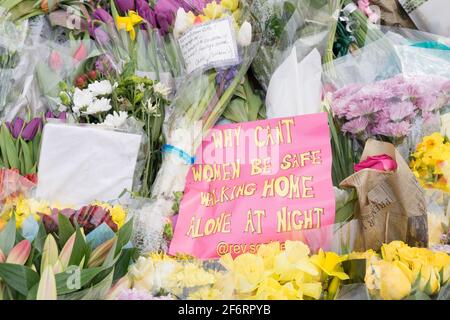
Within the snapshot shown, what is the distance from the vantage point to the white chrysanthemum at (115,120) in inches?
62.6

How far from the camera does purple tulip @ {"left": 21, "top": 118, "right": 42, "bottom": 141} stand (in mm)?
1642

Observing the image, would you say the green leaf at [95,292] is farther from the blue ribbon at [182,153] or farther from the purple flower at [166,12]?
the purple flower at [166,12]

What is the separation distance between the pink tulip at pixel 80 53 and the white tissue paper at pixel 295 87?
0.55 meters

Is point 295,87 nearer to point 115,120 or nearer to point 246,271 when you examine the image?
point 115,120

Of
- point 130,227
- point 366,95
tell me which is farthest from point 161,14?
point 130,227

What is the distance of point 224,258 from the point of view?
123 cm

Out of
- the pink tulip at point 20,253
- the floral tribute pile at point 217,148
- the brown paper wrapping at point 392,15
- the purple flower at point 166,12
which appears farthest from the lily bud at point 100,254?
the brown paper wrapping at point 392,15

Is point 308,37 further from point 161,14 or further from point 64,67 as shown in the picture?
point 64,67

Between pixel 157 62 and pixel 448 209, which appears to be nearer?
pixel 448 209

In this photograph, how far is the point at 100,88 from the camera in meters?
1.65

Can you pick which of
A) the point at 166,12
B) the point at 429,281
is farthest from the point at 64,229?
the point at 166,12
